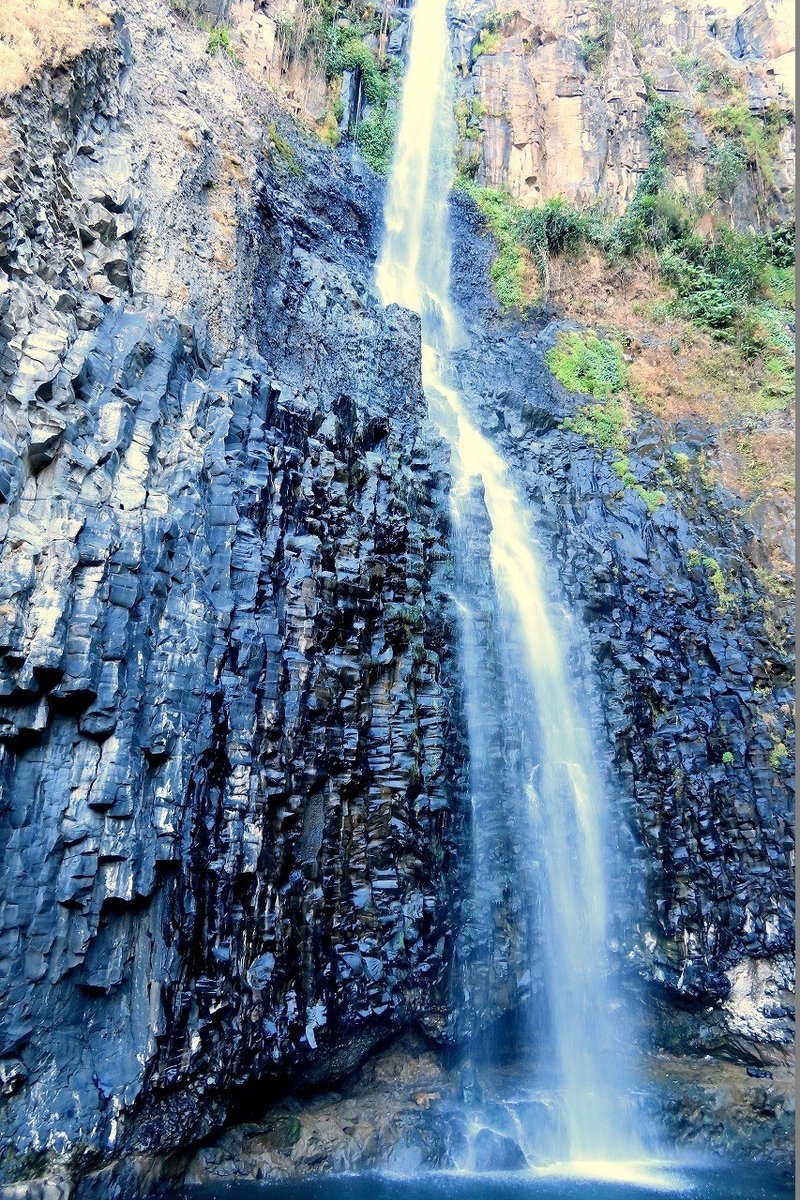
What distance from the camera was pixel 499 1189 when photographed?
32.6 feet

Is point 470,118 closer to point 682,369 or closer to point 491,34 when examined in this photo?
point 491,34

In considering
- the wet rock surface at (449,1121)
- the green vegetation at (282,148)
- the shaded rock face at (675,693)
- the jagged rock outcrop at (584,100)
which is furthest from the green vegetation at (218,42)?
the wet rock surface at (449,1121)

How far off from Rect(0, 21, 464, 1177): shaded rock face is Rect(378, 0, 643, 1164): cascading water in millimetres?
1470

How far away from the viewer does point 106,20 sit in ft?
47.3

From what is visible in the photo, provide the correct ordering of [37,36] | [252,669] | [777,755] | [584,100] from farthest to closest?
[584,100], [777,755], [37,36], [252,669]

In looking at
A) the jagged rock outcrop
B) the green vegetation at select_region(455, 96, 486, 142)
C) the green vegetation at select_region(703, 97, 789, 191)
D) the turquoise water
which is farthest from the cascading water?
the green vegetation at select_region(703, 97, 789, 191)

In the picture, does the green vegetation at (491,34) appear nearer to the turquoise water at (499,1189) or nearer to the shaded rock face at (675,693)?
the shaded rock face at (675,693)

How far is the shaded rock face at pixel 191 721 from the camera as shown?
8367mm

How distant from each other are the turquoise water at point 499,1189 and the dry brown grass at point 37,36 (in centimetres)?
1422

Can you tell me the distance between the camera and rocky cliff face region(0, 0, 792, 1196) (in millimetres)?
8602

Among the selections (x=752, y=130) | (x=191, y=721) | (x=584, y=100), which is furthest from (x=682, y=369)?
(x=191, y=721)

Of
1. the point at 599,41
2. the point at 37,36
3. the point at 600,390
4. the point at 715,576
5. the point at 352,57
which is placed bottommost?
the point at 715,576

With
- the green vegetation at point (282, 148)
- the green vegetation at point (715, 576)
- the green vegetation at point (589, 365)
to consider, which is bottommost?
the green vegetation at point (715, 576)

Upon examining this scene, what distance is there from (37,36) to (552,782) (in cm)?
1425
